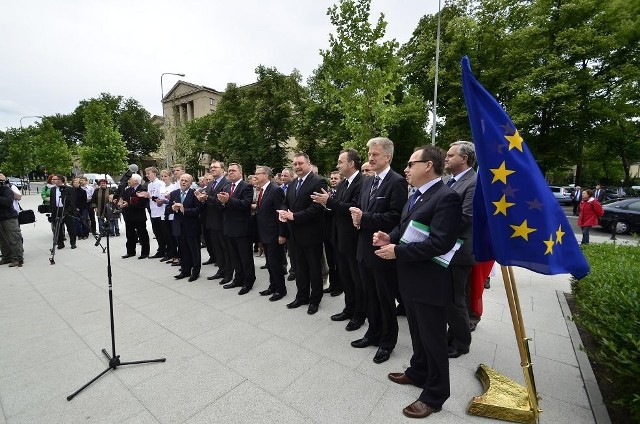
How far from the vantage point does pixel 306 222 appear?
4.63 meters

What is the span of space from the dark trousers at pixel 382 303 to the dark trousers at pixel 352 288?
0.40 m

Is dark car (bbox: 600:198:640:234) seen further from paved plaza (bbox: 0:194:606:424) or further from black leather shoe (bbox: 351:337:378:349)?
black leather shoe (bbox: 351:337:378:349)

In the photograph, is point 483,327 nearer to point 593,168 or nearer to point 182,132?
point 182,132

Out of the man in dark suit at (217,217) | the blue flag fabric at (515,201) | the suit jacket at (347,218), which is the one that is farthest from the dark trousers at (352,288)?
the man in dark suit at (217,217)

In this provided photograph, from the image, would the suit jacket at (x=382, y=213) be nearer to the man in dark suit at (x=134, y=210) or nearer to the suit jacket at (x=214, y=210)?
the suit jacket at (x=214, y=210)

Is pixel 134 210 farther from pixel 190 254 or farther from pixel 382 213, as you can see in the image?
pixel 382 213

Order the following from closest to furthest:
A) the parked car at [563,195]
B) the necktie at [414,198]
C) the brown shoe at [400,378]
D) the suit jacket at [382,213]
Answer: the necktie at [414,198]
the brown shoe at [400,378]
the suit jacket at [382,213]
the parked car at [563,195]

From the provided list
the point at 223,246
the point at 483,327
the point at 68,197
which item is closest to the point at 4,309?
the point at 223,246

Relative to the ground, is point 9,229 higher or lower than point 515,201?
lower

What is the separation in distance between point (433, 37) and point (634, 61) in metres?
11.5

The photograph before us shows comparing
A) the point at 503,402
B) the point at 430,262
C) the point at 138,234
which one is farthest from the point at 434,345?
the point at 138,234

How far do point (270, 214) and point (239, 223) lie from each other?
0.66 meters

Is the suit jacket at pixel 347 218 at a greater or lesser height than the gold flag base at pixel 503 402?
greater

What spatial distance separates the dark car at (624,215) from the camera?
11.9m
